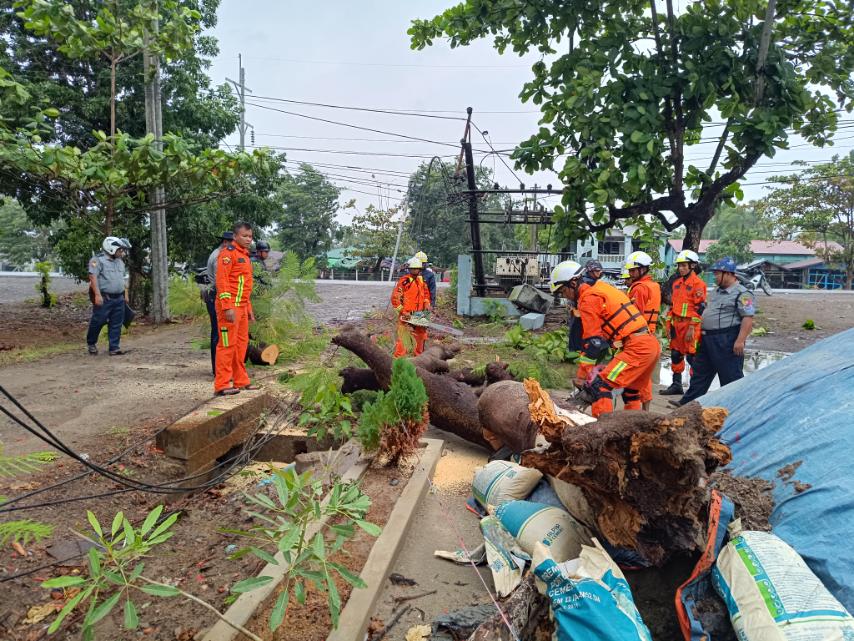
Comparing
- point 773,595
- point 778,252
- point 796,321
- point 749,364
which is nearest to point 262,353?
point 773,595

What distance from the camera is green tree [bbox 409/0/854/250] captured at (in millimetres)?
6051

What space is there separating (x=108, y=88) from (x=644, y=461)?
40.3 feet

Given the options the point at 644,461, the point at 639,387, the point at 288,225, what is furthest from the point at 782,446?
the point at 288,225

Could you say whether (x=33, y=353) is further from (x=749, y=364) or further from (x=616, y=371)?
(x=749, y=364)

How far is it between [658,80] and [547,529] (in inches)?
213

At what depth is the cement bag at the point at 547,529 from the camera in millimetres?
2658

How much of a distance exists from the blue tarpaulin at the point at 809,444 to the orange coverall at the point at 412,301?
4.85 metres

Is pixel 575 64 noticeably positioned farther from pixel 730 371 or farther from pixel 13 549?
pixel 13 549

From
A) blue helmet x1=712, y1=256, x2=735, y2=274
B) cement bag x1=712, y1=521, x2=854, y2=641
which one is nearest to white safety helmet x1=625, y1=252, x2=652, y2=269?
blue helmet x1=712, y1=256, x2=735, y2=274

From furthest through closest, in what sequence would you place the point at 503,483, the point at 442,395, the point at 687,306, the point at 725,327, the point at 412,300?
1. the point at 412,300
2. the point at 687,306
3. the point at 725,327
4. the point at 442,395
5. the point at 503,483

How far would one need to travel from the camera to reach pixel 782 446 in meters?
2.98

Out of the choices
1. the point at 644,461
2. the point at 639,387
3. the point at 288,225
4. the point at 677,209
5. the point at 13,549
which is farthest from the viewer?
the point at 288,225

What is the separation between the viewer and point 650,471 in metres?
2.35

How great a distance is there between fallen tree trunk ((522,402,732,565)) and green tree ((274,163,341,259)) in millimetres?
35456
